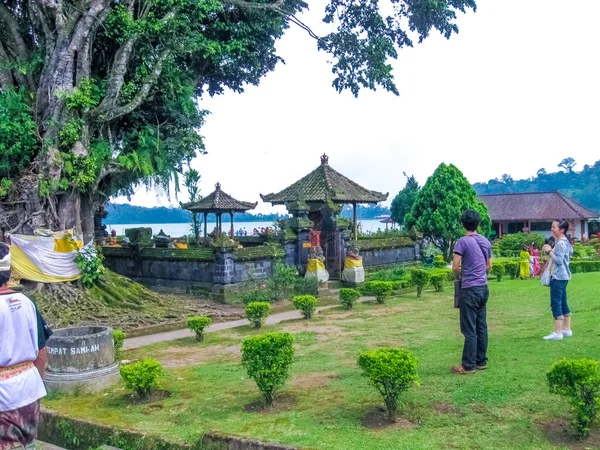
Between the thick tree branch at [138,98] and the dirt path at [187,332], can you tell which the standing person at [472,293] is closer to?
the dirt path at [187,332]

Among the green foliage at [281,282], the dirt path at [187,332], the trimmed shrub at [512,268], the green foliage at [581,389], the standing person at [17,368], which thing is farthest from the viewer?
the trimmed shrub at [512,268]

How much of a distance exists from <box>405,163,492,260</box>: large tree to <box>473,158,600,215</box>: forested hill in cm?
4195

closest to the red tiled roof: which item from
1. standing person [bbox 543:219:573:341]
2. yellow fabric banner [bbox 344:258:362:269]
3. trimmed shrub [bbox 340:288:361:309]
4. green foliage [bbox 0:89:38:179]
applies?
yellow fabric banner [bbox 344:258:362:269]

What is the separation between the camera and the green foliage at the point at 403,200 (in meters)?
49.1

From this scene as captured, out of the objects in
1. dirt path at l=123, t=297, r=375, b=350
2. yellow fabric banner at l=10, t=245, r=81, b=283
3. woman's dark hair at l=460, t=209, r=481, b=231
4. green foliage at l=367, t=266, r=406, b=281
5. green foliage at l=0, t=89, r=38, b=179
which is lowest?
dirt path at l=123, t=297, r=375, b=350

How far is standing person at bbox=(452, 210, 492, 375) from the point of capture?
269 inches

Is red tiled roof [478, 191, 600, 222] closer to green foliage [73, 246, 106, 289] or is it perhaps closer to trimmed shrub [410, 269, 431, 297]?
trimmed shrub [410, 269, 431, 297]

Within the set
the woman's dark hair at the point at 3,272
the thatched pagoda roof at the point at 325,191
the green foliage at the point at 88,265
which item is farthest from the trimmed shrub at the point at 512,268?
the woman's dark hair at the point at 3,272

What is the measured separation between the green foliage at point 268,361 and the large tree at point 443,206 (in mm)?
23935

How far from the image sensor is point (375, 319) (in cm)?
1253

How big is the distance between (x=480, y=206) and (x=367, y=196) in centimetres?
1232

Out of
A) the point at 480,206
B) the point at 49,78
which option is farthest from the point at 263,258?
the point at 480,206

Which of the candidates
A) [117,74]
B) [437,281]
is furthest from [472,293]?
[117,74]

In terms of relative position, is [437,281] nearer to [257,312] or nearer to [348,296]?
[348,296]
